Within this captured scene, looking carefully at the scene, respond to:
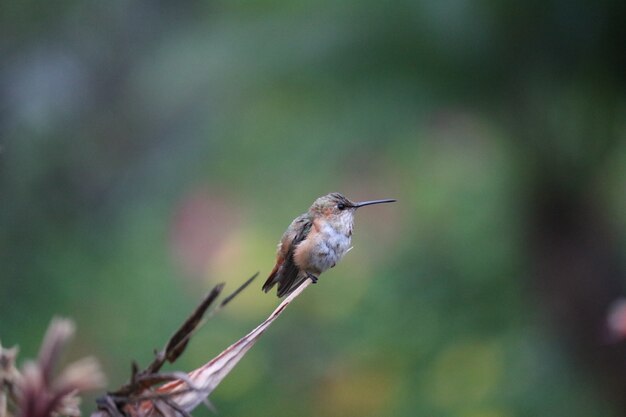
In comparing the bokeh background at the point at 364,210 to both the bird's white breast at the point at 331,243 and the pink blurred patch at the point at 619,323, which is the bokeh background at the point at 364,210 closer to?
the bird's white breast at the point at 331,243

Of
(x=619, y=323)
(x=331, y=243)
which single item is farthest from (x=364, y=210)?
(x=619, y=323)

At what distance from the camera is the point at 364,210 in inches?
233

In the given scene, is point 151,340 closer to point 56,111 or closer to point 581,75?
point 56,111

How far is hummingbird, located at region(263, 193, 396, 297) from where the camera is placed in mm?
2064

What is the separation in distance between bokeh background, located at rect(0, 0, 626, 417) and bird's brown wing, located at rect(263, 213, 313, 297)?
286cm

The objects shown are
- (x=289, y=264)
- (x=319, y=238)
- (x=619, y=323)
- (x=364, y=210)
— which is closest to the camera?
(x=619, y=323)

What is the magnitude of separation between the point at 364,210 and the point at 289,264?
3.91m

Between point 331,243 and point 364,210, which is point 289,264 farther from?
point 364,210

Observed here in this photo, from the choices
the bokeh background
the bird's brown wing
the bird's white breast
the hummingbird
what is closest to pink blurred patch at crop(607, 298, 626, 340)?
the bird's brown wing

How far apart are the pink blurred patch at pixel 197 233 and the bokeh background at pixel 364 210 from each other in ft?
0.05

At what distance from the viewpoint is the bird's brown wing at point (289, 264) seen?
1849mm

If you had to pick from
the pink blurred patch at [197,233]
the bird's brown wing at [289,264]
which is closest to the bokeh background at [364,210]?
the pink blurred patch at [197,233]

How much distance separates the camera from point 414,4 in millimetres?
5707

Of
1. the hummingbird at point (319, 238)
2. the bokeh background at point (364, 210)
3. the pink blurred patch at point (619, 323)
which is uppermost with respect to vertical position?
the pink blurred patch at point (619, 323)
